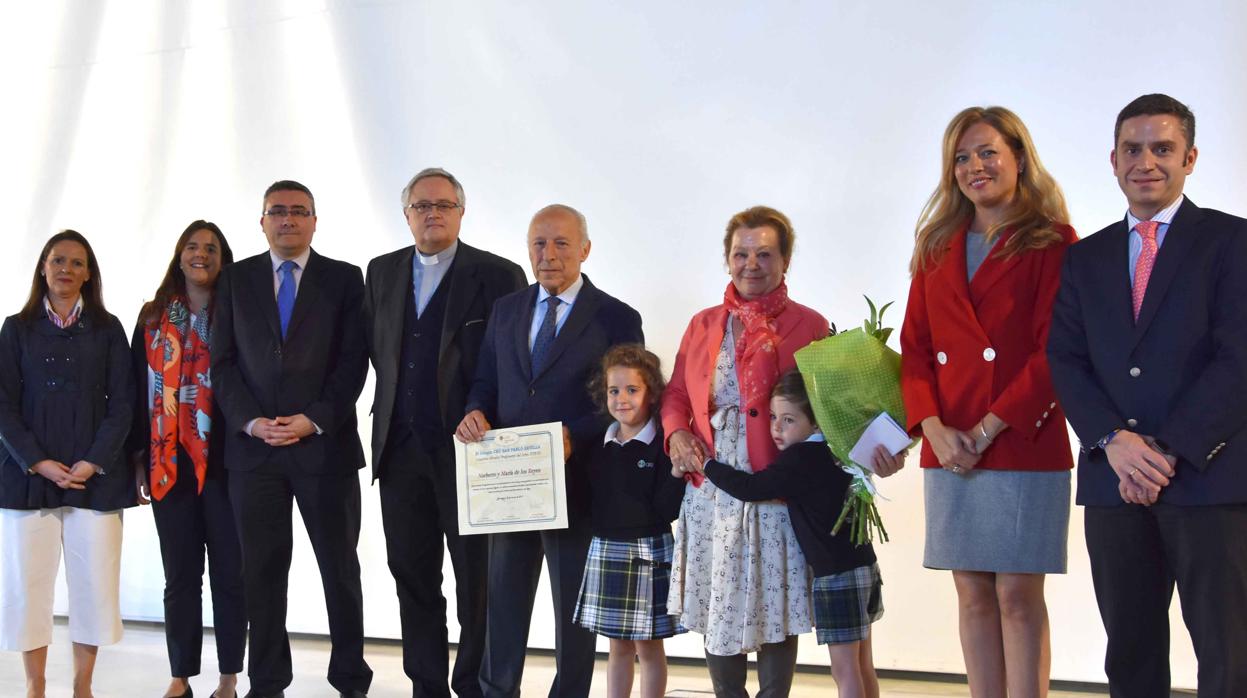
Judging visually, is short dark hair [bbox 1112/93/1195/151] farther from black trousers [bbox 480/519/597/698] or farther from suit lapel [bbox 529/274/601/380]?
black trousers [bbox 480/519/597/698]

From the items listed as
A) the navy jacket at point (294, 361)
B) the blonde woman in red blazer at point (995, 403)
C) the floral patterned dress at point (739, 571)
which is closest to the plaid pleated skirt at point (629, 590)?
the floral patterned dress at point (739, 571)

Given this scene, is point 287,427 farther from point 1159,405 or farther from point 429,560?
point 1159,405

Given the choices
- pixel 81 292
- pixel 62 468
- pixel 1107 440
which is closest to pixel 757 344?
pixel 1107 440

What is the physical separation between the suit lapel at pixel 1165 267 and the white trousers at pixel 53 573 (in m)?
3.32

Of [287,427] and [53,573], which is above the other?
[287,427]

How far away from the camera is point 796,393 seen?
118 inches

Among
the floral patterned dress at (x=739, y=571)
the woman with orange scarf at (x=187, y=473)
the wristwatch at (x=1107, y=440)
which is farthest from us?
the woman with orange scarf at (x=187, y=473)

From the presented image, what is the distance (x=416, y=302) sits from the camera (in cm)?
386

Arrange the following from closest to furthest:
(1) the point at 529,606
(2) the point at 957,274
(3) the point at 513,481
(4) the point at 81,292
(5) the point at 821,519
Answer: (2) the point at 957,274, (5) the point at 821,519, (3) the point at 513,481, (1) the point at 529,606, (4) the point at 81,292

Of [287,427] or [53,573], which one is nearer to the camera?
[287,427]

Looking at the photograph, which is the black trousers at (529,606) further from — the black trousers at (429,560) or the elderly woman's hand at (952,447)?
the elderly woman's hand at (952,447)

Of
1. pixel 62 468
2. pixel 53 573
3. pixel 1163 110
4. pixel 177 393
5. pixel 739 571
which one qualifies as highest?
pixel 1163 110

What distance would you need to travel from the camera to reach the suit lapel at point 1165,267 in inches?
98.1

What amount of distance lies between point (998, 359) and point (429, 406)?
1808 mm
